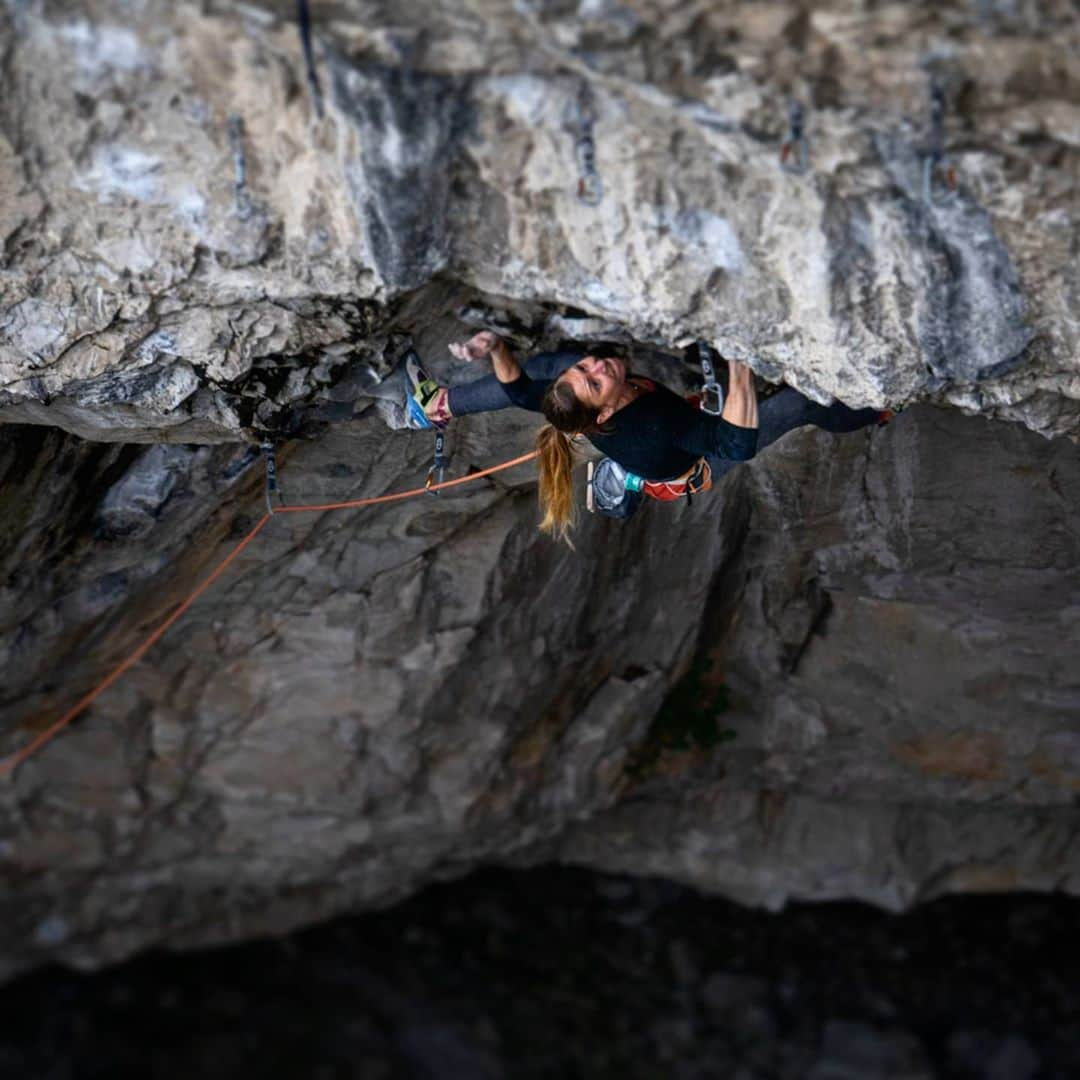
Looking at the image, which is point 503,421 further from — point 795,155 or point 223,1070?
point 223,1070

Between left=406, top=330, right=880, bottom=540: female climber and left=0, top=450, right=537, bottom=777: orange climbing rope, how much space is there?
0.42 meters

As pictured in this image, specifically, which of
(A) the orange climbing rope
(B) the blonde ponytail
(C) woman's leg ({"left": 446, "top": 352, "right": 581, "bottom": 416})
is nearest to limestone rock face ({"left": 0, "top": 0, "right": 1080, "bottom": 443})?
(C) woman's leg ({"left": 446, "top": 352, "right": 581, "bottom": 416})

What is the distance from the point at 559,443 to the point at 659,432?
0.39 meters

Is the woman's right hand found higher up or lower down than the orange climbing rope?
higher up

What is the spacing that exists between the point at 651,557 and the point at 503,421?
1189mm

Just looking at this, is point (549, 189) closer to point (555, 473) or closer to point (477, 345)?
point (477, 345)

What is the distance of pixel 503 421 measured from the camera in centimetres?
522

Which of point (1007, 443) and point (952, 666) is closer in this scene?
point (1007, 443)

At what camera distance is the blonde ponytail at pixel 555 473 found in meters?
4.51

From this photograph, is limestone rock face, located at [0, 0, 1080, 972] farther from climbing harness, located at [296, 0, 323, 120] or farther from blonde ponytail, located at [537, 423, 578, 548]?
blonde ponytail, located at [537, 423, 578, 548]

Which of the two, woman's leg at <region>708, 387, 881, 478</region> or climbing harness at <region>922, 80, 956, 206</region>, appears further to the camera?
woman's leg at <region>708, 387, 881, 478</region>

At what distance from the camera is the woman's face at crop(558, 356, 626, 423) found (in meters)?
4.21

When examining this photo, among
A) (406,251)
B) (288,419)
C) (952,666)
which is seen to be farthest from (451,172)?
(952,666)

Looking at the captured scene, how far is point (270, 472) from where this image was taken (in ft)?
16.2
